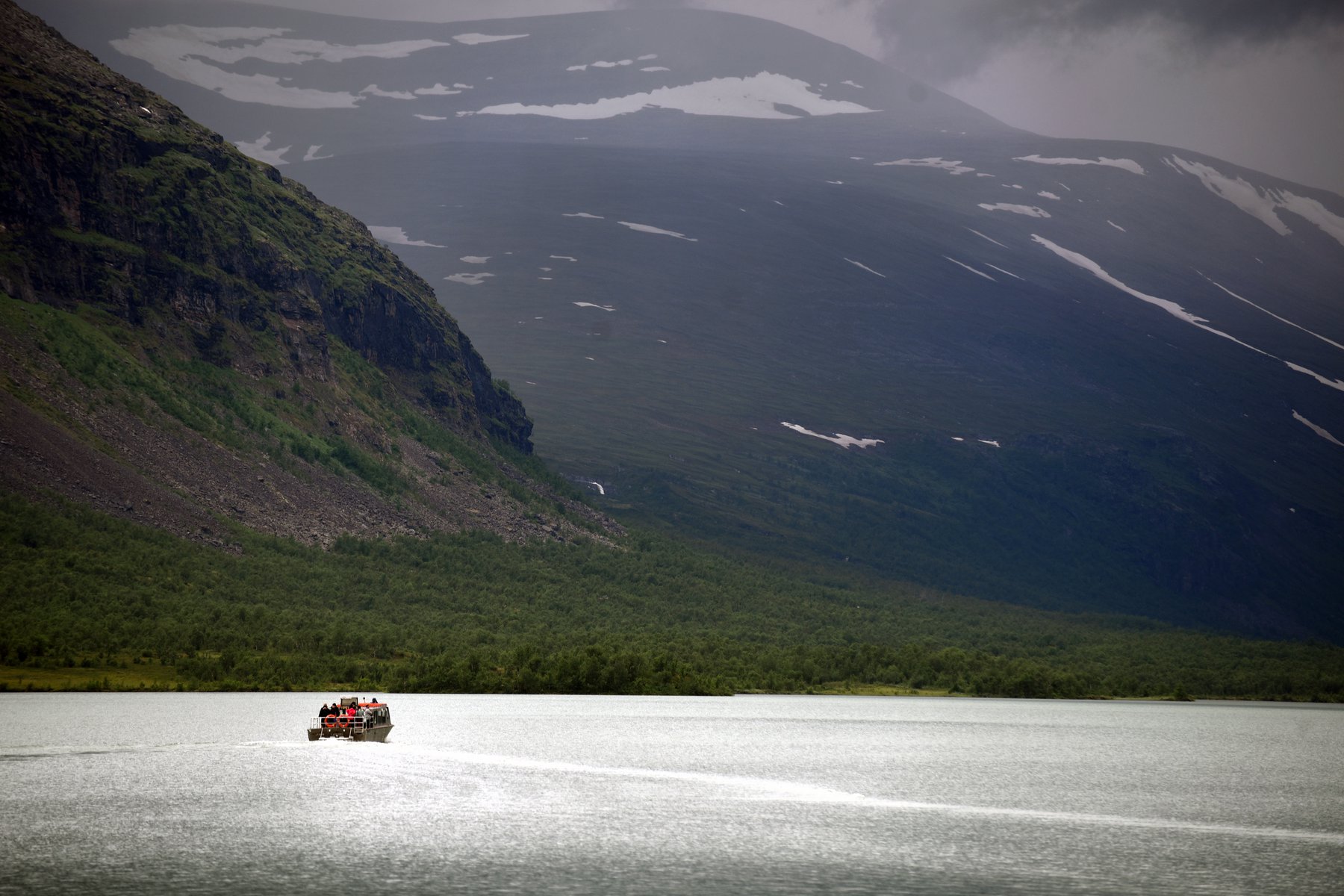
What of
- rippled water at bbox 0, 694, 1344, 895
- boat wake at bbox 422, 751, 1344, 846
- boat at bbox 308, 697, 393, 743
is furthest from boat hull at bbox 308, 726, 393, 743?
boat wake at bbox 422, 751, 1344, 846

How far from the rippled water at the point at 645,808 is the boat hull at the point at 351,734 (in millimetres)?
1384

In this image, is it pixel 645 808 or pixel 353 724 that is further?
pixel 353 724

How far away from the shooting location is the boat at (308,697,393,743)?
322 feet

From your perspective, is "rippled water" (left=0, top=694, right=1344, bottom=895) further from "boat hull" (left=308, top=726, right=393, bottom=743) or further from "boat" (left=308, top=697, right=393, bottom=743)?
"boat" (left=308, top=697, right=393, bottom=743)

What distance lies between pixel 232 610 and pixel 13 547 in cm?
2751

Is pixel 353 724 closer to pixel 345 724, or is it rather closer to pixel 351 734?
pixel 345 724

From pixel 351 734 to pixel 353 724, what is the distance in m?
0.73

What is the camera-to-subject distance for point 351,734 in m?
97.8

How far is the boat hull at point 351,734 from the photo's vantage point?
97688 mm

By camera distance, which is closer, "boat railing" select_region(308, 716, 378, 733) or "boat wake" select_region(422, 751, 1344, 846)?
"boat wake" select_region(422, 751, 1344, 846)

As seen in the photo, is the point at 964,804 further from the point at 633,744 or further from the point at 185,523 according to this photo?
the point at 185,523

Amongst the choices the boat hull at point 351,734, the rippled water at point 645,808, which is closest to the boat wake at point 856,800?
the rippled water at point 645,808

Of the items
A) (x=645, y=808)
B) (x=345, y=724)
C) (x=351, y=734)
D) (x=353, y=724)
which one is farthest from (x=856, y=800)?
(x=345, y=724)

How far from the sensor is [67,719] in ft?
359
